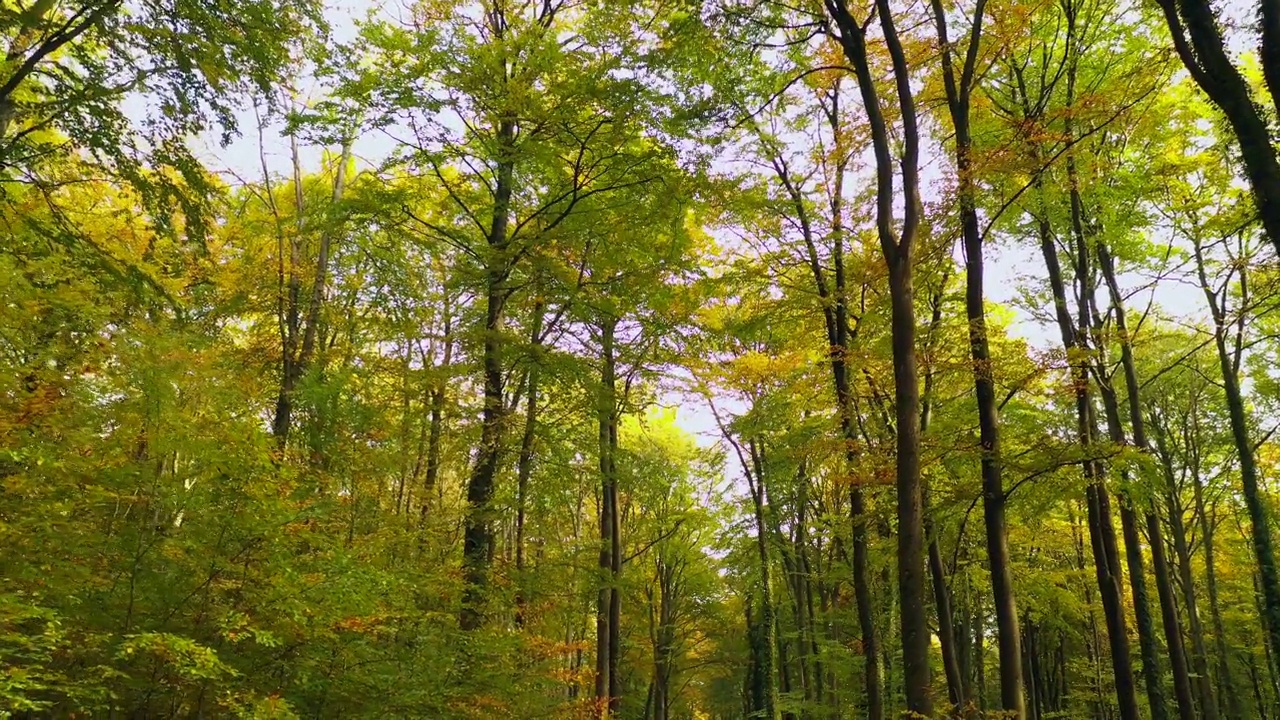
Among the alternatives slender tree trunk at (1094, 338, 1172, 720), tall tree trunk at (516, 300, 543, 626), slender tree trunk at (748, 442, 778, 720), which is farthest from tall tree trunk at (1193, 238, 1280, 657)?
tall tree trunk at (516, 300, 543, 626)

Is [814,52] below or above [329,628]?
above

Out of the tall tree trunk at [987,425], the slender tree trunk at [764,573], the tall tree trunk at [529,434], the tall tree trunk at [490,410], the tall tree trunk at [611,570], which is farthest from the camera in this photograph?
the slender tree trunk at [764,573]

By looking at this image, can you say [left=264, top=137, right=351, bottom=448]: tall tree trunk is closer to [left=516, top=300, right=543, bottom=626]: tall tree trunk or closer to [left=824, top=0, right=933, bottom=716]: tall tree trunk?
[left=516, top=300, right=543, bottom=626]: tall tree trunk

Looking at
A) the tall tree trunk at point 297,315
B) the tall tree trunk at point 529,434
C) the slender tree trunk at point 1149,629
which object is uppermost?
the tall tree trunk at point 297,315

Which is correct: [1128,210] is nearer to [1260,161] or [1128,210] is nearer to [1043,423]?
[1043,423]

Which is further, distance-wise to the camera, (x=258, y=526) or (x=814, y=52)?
(x=814, y=52)

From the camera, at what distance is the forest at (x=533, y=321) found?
5562mm

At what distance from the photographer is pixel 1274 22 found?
452 centimetres

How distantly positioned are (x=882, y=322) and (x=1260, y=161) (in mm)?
7461

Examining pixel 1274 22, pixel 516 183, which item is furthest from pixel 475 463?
pixel 1274 22

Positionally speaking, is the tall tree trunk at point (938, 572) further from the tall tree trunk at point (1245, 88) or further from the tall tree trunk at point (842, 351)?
the tall tree trunk at point (1245, 88)

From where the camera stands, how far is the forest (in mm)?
5562

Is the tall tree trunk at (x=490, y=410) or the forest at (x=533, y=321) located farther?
the tall tree trunk at (x=490, y=410)

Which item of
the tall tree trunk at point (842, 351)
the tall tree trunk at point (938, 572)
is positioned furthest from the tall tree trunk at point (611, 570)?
the tall tree trunk at point (938, 572)
